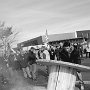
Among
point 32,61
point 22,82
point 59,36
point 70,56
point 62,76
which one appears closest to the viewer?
point 62,76

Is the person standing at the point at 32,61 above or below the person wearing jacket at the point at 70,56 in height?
below

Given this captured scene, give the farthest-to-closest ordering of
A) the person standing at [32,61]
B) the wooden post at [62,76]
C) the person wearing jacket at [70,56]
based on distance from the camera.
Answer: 1. the person standing at [32,61]
2. the person wearing jacket at [70,56]
3. the wooden post at [62,76]

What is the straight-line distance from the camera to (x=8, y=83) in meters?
9.10

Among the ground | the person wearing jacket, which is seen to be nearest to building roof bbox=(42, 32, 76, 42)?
the ground

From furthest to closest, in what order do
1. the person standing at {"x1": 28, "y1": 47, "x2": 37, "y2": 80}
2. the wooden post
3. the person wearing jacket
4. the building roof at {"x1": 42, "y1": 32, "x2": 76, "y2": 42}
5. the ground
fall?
the building roof at {"x1": 42, "y1": 32, "x2": 76, "y2": 42} < the person standing at {"x1": 28, "y1": 47, "x2": 37, "y2": 80} < the ground < the person wearing jacket < the wooden post

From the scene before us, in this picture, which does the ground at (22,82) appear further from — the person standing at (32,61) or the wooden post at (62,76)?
the wooden post at (62,76)

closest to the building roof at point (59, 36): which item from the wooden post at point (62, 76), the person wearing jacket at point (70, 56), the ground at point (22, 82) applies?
the ground at point (22, 82)

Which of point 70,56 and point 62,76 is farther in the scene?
point 70,56

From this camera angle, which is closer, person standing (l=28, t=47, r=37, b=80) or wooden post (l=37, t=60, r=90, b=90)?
wooden post (l=37, t=60, r=90, b=90)

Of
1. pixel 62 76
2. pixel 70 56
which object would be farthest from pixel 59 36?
pixel 62 76

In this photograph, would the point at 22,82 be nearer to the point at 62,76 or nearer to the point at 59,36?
the point at 62,76

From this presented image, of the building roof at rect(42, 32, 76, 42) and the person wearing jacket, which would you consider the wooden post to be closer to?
the person wearing jacket

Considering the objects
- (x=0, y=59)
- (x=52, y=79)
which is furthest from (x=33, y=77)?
(x=52, y=79)

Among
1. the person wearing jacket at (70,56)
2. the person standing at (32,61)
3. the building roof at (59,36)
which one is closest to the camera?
the person wearing jacket at (70,56)
